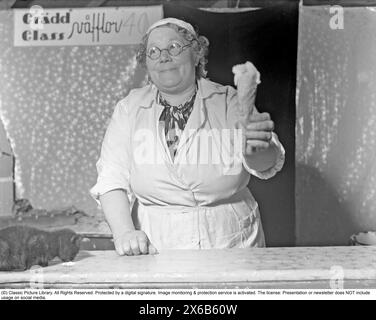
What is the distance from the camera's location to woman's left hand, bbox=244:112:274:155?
9.14 feet

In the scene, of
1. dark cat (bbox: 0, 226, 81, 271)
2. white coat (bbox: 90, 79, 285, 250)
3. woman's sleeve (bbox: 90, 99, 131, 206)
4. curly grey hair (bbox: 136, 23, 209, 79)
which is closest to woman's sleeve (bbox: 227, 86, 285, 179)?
white coat (bbox: 90, 79, 285, 250)

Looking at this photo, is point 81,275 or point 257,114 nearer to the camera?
point 81,275

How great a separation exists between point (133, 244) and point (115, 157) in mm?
348

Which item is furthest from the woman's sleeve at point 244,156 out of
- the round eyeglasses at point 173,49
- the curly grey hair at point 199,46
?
the round eyeglasses at point 173,49

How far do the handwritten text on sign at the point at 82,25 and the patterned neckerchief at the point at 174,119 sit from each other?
30 centimetres

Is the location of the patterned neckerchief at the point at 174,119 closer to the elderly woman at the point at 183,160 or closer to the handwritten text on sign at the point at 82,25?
the elderly woman at the point at 183,160

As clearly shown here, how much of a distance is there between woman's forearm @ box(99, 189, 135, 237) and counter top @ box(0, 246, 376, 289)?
12 centimetres

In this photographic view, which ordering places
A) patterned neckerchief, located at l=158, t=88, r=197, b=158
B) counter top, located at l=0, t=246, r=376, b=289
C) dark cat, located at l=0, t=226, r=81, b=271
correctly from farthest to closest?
patterned neckerchief, located at l=158, t=88, r=197, b=158 → dark cat, located at l=0, t=226, r=81, b=271 → counter top, located at l=0, t=246, r=376, b=289

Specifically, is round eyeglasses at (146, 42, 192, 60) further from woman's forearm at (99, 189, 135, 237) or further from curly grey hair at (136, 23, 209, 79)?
woman's forearm at (99, 189, 135, 237)

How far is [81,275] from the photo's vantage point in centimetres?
263

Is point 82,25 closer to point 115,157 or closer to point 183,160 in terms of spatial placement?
point 115,157
